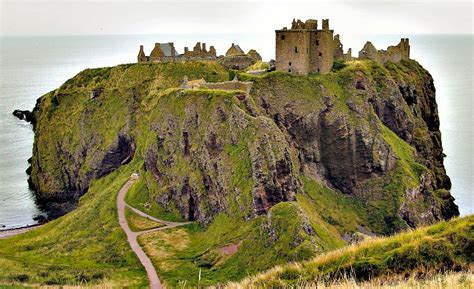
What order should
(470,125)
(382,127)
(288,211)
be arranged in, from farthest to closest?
1. (470,125)
2. (382,127)
3. (288,211)

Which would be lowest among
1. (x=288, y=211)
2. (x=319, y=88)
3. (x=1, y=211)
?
(x=1, y=211)

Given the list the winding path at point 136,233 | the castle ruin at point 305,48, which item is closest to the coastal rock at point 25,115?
the winding path at point 136,233

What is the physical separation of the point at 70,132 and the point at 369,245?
98.0 m

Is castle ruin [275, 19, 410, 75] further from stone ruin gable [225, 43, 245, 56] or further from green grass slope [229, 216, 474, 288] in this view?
green grass slope [229, 216, 474, 288]

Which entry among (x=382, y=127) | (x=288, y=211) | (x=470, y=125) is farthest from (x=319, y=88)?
(x=470, y=125)

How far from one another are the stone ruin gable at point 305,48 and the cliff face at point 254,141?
6.90 feet

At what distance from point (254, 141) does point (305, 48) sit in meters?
25.6

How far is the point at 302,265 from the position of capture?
30.6 metres

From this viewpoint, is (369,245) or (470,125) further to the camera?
(470,125)

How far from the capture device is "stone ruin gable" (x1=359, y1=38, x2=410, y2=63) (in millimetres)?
110625

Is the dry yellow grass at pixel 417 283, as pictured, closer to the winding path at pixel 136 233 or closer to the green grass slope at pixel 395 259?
the green grass slope at pixel 395 259

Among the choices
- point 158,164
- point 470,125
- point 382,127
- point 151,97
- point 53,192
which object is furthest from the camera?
point 470,125

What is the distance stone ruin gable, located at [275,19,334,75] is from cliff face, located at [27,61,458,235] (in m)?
2.10

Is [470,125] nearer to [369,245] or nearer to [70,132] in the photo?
[70,132]
